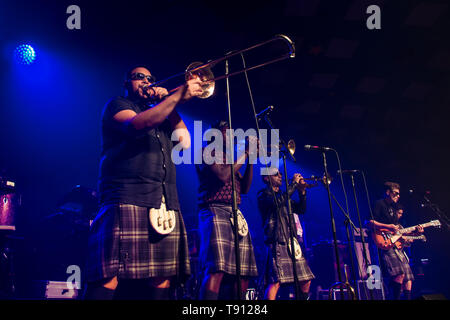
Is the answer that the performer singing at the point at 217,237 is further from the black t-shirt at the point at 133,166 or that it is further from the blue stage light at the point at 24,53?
the blue stage light at the point at 24,53

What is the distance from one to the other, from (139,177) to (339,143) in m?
9.20

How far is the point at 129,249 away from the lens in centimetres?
221

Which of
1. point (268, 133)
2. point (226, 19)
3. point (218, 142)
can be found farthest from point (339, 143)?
point (218, 142)

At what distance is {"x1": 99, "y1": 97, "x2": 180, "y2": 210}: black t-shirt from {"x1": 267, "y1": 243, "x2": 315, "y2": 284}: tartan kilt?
228 centimetres

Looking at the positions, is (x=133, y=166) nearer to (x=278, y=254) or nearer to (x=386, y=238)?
(x=278, y=254)

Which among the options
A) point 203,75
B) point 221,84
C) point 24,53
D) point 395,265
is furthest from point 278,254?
point 24,53

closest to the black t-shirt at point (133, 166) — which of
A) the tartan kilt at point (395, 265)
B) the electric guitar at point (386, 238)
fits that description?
the tartan kilt at point (395, 265)

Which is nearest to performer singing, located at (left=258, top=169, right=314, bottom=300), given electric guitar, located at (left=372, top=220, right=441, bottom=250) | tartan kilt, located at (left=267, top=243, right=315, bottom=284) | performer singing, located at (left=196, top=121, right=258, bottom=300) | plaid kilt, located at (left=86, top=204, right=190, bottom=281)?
tartan kilt, located at (left=267, top=243, right=315, bottom=284)

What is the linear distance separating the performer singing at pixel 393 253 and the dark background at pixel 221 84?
6.29ft

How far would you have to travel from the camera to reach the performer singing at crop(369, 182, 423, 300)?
646cm

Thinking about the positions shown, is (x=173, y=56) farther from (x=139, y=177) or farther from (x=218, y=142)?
(x=139, y=177)

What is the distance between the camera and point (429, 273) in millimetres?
8156

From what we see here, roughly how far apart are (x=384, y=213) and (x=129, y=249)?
21.6 ft
